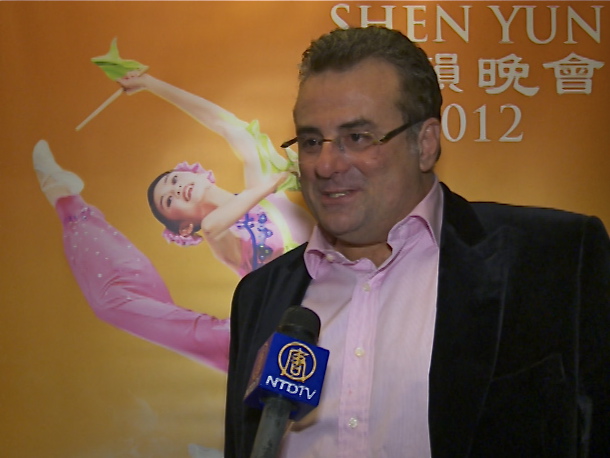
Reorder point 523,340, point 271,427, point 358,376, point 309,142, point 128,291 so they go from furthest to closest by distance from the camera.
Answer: point 128,291 < point 309,142 < point 358,376 < point 523,340 < point 271,427

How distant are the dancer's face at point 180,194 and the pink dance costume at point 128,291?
170 millimetres

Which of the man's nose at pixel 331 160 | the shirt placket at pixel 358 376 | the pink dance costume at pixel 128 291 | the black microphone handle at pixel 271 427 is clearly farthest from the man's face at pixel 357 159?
the pink dance costume at pixel 128 291

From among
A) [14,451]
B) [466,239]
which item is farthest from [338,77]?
[14,451]

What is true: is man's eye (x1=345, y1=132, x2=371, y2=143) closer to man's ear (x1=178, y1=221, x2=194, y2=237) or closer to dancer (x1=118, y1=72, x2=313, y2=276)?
dancer (x1=118, y1=72, x2=313, y2=276)

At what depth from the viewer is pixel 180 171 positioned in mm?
2580

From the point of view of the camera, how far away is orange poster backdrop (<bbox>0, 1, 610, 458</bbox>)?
8.21 feet

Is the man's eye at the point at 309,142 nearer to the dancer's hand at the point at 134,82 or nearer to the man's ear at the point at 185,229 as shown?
the man's ear at the point at 185,229

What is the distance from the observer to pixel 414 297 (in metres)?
1.71

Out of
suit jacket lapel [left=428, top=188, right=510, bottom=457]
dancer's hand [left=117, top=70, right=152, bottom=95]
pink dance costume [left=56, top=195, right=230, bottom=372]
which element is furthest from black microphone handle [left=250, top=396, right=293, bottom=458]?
dancer's hand [left=117, top=70, right=152, bottom=95]

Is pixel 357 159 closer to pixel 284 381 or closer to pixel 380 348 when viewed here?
pixel 380 348

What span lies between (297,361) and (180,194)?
4.75 feet

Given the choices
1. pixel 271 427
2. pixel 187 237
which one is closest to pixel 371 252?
pixel 271 427

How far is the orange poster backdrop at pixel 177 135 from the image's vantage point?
2504 millimetres

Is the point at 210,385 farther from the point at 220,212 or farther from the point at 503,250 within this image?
the point at 503,250
